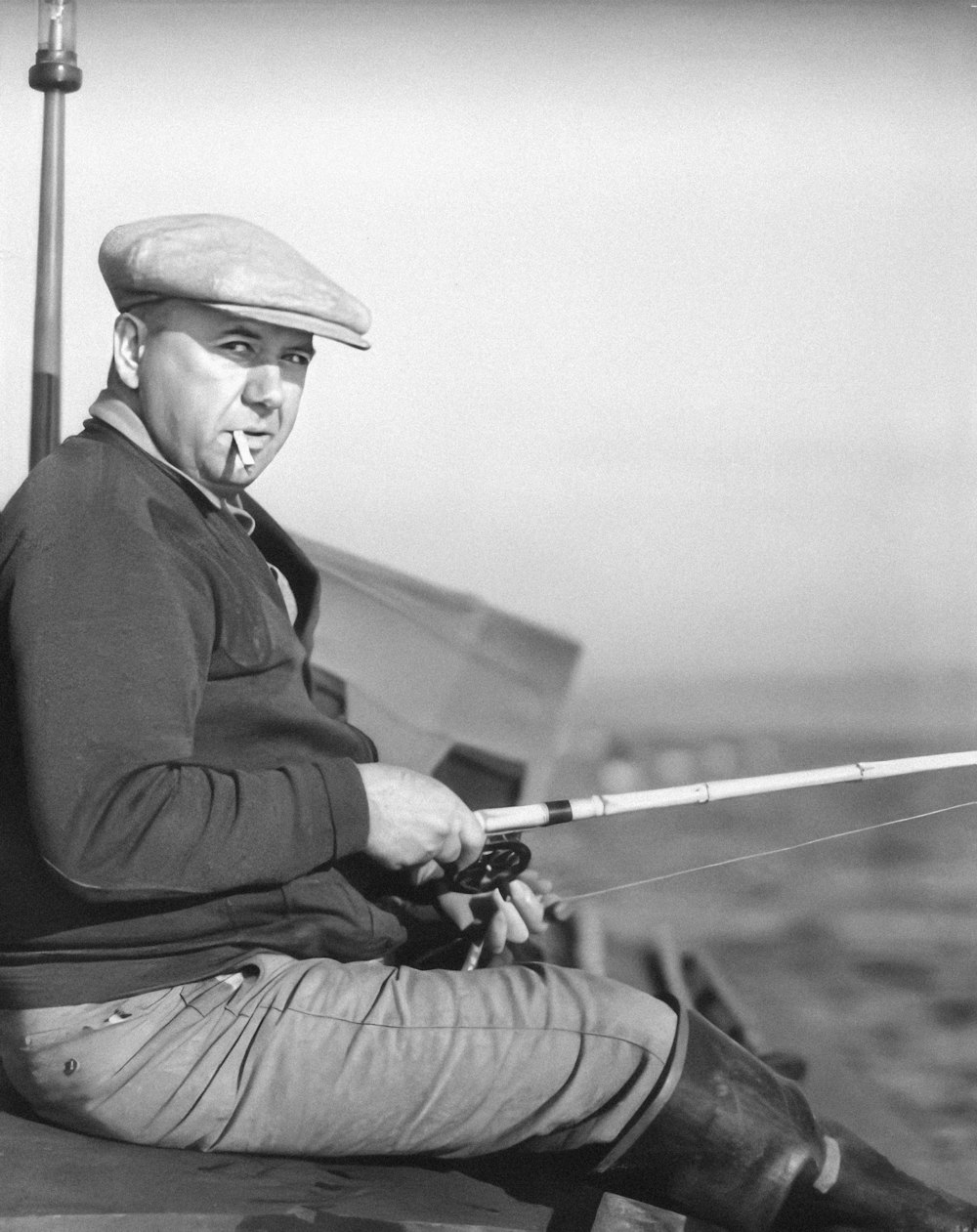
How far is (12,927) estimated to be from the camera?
4.12ft

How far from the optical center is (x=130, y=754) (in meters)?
1.14

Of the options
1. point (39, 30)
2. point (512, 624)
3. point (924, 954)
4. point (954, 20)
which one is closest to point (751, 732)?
point (512, 624)

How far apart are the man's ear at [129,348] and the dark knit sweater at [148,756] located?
0.20 ft

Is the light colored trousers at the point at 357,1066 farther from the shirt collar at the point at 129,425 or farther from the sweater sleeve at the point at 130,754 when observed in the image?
the shirt collar at the point at 129,425

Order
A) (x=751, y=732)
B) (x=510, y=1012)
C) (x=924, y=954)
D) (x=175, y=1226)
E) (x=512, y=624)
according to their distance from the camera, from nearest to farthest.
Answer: (x=175, y=1226)
(x=510, y=1012)
(x=512, y=624)
(x=751, y=732)
(x=924, y=954)

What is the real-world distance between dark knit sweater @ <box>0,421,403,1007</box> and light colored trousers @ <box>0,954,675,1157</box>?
0.15ft

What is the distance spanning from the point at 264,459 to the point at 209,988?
50 centimetres

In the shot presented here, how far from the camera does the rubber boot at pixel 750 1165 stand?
1.20 m

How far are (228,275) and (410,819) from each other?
0.53 metres

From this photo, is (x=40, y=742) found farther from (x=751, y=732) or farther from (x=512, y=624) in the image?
(x=751, y=732)

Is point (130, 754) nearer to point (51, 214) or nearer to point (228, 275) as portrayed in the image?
point (228, 275)

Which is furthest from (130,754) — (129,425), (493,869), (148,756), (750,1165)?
(750,1165)

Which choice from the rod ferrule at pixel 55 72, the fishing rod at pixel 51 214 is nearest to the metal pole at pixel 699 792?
the fishing rod at pixel 51 214

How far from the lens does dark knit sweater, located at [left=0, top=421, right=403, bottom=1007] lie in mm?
1139
